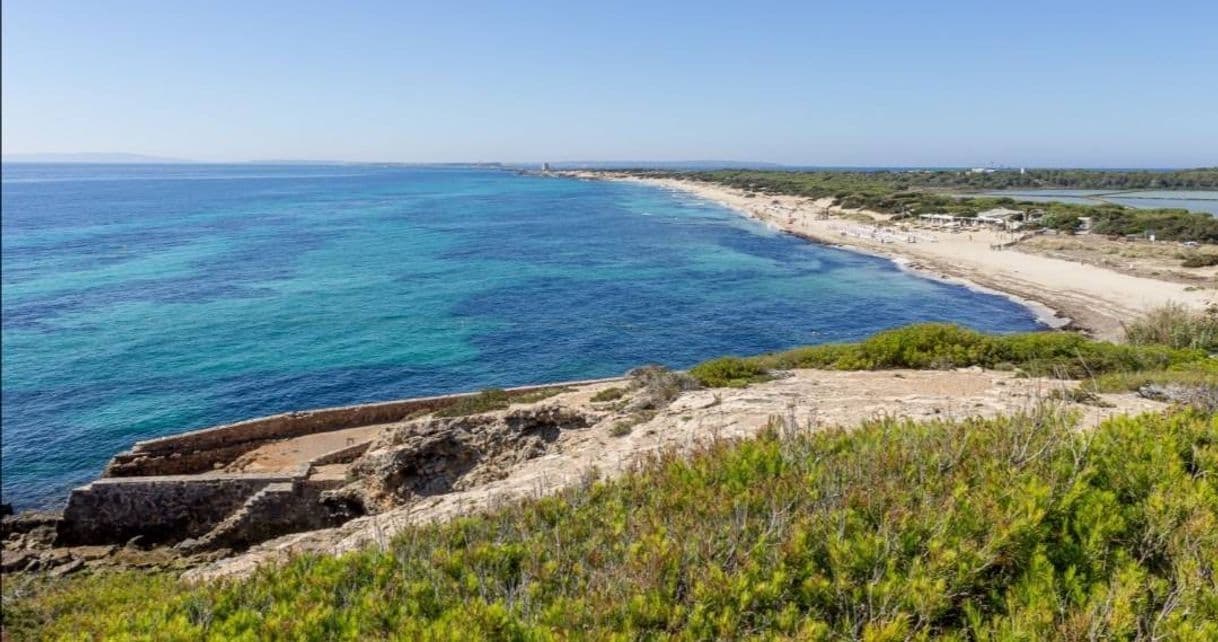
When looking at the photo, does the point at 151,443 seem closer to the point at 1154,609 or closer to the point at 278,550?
the point at 278,550

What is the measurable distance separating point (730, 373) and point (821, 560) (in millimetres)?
11178

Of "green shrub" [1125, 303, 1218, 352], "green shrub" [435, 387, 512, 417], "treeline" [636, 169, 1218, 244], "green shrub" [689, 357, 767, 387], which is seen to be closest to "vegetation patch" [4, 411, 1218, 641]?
"green shrub" [689, 357, 767, 387]

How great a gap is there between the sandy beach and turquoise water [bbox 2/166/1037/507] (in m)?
2.29

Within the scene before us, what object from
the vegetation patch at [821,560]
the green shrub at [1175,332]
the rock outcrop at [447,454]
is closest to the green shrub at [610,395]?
the rock outcrop at [447,454]

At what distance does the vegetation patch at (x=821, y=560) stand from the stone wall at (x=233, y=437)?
14.6 m

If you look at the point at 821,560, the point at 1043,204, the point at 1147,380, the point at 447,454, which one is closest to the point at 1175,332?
the point at 1147,380

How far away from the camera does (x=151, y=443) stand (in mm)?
18906

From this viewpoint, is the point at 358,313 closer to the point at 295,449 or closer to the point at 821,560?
the point at 295,449

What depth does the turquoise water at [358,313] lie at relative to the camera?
2498 centimetres

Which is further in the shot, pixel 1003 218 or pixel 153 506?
pixel 1003 218

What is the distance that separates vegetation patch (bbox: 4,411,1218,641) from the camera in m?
4.21

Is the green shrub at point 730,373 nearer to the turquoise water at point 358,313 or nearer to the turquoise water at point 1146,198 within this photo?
the turquoise water at point 358,313

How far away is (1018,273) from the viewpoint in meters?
45.2

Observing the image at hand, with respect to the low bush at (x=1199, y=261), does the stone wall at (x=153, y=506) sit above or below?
below
